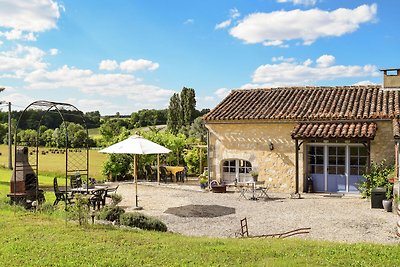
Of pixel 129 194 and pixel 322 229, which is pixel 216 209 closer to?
pixel 322 229

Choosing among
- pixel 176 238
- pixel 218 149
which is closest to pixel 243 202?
pixel 218 149

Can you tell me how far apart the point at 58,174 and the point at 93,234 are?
893 inches

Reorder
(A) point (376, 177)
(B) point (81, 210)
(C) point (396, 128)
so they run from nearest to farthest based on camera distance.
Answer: (B) point (81, 210) → (C) point (396, 128) → (A) point (376, 177)

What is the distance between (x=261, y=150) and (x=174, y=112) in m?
35.6

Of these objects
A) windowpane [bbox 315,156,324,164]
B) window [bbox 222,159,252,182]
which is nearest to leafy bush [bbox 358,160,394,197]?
windowpane [bbox 315,156,324,164]

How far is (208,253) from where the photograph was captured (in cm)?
813

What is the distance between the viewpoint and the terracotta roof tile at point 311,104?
63.0 ft

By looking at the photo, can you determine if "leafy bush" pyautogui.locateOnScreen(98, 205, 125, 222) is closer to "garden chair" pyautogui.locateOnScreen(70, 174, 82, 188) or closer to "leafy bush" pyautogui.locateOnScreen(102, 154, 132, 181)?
"garden chair" pyautogui.locateOnScreen(70, 174, 82, 188)

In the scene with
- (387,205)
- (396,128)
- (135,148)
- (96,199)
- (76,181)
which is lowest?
(387,205)

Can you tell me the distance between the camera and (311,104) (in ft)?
69.3

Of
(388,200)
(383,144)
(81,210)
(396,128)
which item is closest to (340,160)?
(383,144)

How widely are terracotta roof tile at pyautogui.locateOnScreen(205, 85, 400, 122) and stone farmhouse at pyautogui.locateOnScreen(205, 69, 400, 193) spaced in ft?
0.14

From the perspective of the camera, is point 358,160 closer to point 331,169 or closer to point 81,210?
point 331,169

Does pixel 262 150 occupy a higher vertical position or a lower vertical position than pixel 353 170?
higher
